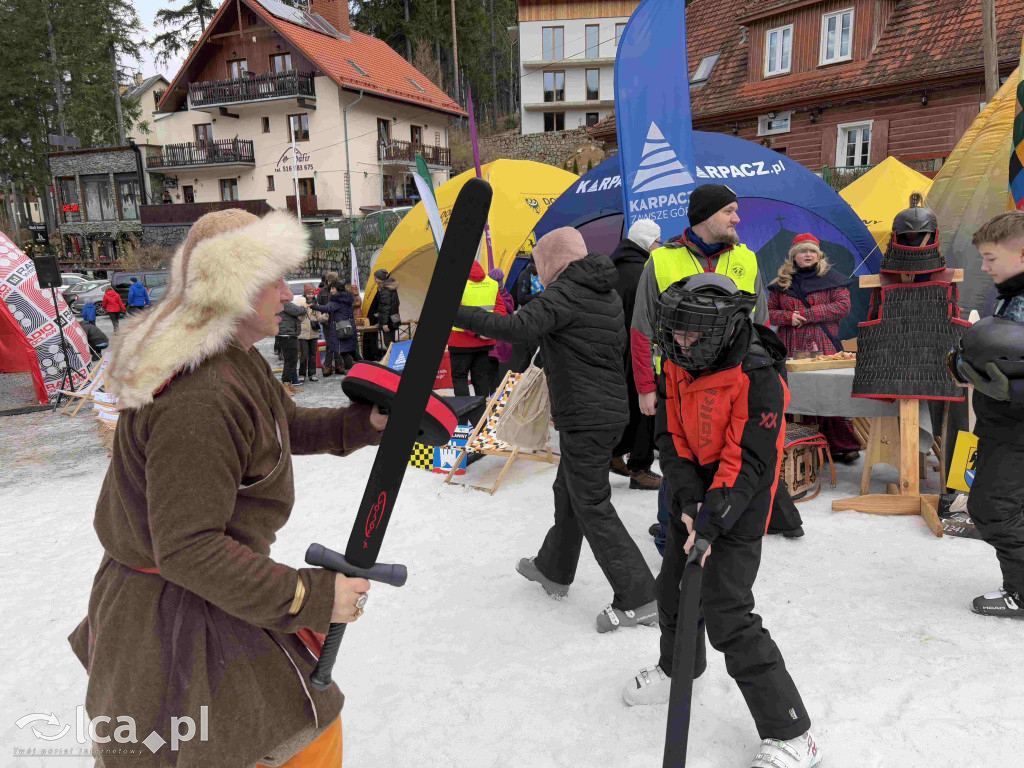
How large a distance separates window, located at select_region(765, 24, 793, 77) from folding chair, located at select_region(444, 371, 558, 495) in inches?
656

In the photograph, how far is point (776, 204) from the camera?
7320 millimetres

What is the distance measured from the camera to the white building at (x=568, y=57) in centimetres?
3722

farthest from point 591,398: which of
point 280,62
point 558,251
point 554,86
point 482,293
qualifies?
point 554,86

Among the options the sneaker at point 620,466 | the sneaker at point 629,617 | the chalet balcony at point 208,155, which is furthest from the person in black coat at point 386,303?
the chalet balcony at point 208,155

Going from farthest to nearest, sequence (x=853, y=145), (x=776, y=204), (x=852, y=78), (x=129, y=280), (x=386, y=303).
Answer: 1. (x=129, y=280)
2. (x=853, y=145)
3. (x=852, y=78)
4. (x=386, y=303)
5. (x=776, y=204)

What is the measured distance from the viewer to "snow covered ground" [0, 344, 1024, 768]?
8.04ft

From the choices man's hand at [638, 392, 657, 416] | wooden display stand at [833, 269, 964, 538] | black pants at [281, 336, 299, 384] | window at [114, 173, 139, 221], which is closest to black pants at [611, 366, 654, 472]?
man's hand at [638, 392, 657, 416]

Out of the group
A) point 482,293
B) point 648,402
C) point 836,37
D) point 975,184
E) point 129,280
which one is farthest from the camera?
point 129,280

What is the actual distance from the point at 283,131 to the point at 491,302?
28.3 m

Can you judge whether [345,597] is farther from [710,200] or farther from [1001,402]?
[1001,402]

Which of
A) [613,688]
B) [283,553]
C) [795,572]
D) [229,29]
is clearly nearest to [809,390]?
[795,572]

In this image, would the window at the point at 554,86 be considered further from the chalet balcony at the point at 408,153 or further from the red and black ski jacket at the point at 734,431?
the red and black ski jacket at the point at 734,431

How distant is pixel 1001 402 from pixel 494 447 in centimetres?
344

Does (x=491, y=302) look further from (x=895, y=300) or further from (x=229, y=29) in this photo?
(x=229, y=29)
